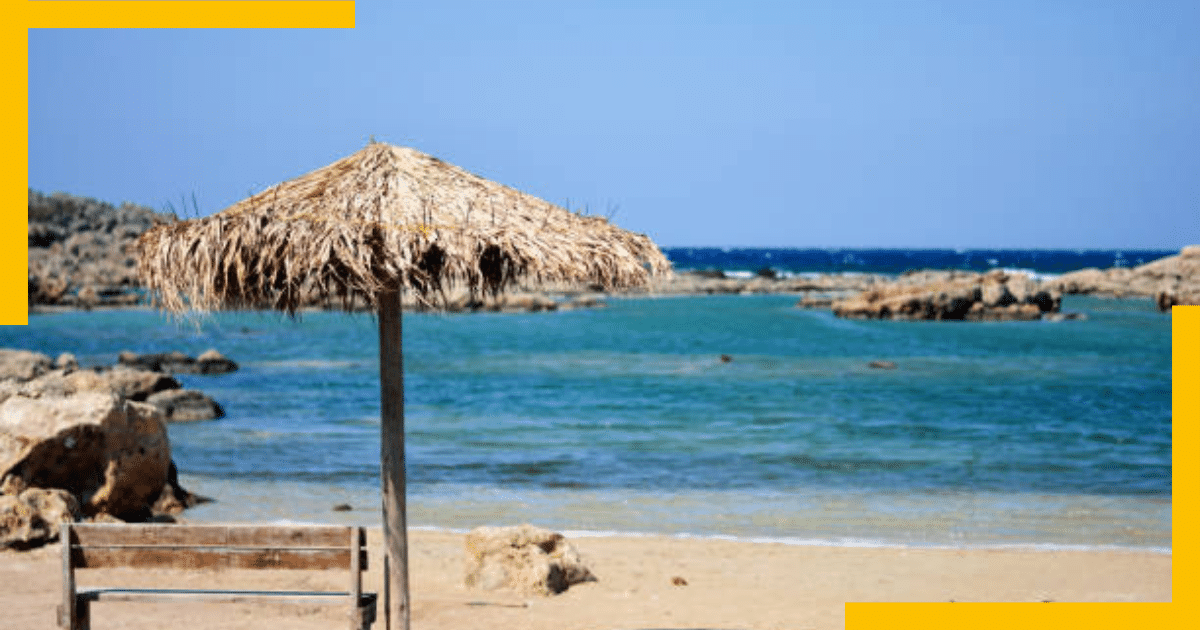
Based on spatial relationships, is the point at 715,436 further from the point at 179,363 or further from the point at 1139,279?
the point at 1139,279

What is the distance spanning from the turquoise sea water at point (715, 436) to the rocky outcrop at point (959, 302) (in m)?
8.66

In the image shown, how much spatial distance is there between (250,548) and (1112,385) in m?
21.5

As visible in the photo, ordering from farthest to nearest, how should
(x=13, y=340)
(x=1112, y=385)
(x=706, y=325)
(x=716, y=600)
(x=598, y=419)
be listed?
1. (x=706, y=325)
2. (x=13, y=340)
3. (x=1112, y=385)
4. (x=598, y=419)
5. (x=716, y=600)

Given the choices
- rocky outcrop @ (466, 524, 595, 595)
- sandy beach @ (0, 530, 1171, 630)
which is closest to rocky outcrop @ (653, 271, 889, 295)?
sandy beach @ (0, 530, 1171, 630)

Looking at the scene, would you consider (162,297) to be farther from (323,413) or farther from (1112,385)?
(1112,385)

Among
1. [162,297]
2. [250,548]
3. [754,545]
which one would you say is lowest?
[754,545]

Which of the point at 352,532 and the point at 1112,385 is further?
the point at 1112,385

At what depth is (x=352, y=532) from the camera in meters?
5.30

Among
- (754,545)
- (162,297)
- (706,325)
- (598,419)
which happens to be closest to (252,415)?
(598,419)

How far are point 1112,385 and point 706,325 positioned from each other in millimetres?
20744

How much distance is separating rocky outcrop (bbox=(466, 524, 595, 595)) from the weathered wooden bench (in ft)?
8.00

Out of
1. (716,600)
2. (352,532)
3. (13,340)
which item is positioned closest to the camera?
(352,532)

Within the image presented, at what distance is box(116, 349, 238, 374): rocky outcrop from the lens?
25.0m

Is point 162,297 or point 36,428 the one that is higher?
point 162,297
